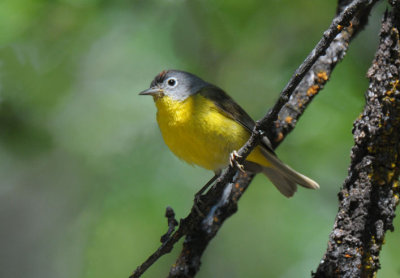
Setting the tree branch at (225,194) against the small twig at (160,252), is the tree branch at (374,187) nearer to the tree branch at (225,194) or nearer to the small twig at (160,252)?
the tree branch at (225,194)

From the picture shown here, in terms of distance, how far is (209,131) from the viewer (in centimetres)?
417

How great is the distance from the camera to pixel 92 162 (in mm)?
6457

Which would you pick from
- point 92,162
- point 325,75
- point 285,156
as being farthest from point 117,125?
point 325,75

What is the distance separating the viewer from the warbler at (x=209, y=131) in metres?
4.18

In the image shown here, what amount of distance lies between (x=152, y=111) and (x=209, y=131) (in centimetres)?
240

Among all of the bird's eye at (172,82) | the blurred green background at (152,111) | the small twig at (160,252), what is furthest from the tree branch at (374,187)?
the bird's eye at (172,82)

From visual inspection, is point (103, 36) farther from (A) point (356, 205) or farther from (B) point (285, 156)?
(A) point (356, 205)

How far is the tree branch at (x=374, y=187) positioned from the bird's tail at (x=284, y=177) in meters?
1.30

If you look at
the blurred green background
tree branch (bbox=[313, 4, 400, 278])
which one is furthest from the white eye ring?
tree branch (bbox=[313, 4, 400, 278])

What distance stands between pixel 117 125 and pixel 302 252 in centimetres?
277

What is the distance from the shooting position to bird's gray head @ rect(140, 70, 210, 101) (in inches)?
186

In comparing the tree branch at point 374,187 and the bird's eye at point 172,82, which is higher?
→ the bird's eye at point 172,82

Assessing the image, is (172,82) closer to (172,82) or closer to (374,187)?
(172,82)

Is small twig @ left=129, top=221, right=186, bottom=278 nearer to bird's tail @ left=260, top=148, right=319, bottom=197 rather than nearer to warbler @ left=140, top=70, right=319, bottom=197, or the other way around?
warbler @ left=140, top=70, right=319, bottom=197
